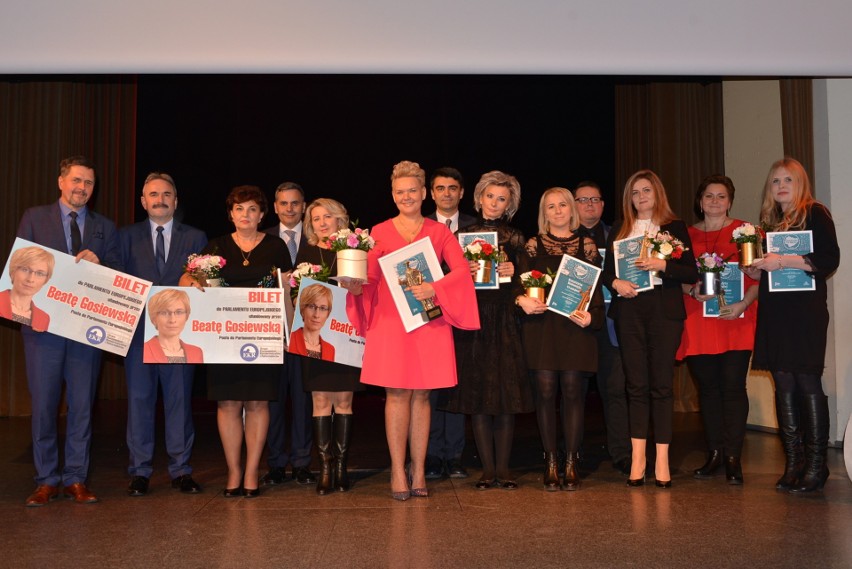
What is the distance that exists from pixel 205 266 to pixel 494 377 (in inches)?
62.7

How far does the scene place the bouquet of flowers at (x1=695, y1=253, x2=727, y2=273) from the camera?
450cm

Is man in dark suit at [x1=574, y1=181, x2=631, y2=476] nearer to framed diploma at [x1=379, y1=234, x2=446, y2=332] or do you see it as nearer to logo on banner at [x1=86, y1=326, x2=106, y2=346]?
framed diploma at [x1=379, y1=234, x2=446, y2=332]

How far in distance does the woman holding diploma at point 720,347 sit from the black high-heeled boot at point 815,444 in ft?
1.14

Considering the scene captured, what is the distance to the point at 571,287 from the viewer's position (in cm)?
434

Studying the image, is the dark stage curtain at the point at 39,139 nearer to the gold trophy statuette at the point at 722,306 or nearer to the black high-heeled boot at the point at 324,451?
the black high-heeled boot at the point at 324,451

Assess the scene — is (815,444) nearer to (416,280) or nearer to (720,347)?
(720,347)

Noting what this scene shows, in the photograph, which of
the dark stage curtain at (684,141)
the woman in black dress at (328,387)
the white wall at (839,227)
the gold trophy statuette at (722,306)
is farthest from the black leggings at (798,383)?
the dark stage curtain at (684,141)

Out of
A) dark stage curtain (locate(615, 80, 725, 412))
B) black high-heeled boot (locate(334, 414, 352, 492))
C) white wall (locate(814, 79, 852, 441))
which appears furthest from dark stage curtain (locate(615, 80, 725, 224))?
black high-heeled boot (locate(334, 414, 352, 492))

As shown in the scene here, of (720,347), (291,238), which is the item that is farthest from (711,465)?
(291,238)

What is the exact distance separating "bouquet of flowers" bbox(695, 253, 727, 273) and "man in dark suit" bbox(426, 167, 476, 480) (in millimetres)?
1305

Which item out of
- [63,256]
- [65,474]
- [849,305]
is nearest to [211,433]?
[65,474]

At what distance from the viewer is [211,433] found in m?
6.67

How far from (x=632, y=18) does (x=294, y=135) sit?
7252 mm

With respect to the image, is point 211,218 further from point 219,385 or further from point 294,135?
point 219,385
